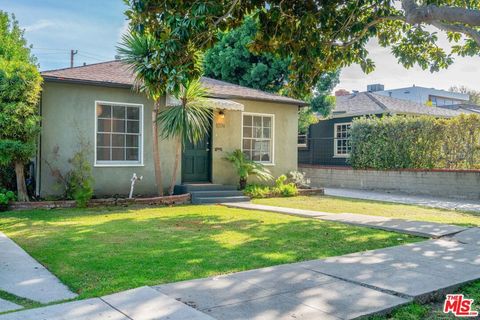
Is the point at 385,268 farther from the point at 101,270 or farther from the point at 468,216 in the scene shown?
the point at 468,216

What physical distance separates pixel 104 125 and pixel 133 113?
0.92m

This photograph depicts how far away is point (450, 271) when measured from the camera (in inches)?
199

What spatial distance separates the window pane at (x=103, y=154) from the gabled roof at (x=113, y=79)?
1.86 metres

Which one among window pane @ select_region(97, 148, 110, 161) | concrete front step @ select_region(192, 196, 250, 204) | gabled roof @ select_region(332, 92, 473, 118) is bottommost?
concrete front step @ select_region(192, 196, 250, 204)

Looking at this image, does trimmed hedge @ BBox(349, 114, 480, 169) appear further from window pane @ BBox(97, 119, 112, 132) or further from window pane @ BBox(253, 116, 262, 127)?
window pane @ BBox(97, 119, 112, 132)

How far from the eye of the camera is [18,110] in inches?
393

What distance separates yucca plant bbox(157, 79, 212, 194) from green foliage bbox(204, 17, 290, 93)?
7.99m

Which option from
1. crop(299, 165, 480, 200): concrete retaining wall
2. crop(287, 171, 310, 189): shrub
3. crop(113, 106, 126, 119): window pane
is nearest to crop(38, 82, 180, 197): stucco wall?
crop(113, 106, 126, 119): window pane

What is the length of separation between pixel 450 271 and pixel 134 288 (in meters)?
3.57

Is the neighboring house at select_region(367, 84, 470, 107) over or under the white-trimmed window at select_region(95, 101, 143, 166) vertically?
over

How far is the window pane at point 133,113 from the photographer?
12750 mm

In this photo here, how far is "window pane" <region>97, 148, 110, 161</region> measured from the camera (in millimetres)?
12352

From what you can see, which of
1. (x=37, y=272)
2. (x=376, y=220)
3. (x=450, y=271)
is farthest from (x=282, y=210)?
(x=37, y=272)

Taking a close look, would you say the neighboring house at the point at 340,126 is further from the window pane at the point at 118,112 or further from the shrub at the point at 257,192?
the window pane at the point at 118,112
